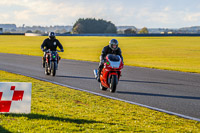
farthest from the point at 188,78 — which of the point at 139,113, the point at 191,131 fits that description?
the point at 191,131

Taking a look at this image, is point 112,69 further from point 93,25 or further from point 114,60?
point 93,25

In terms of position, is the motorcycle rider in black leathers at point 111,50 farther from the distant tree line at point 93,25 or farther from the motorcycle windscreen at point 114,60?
the distant tree line at point 93,25

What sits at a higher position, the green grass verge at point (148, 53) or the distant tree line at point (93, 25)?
the distant tree line at point (93, 25)

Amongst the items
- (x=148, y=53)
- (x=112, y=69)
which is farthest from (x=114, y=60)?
(x=148, y=53)

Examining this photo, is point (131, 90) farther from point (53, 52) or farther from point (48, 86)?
point (53, 52)

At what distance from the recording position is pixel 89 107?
8859 mm

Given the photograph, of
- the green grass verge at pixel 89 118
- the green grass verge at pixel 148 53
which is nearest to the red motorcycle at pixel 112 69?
the green grass verge at pixel 89 118

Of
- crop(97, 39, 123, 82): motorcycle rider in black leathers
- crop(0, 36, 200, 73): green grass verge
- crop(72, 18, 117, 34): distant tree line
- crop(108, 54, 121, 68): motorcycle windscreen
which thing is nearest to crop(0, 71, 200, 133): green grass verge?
crop(108, 54, 121, 68): motorcycle windscreen

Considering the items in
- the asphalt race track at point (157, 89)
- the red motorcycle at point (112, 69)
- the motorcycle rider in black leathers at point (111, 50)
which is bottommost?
the asphalt race track at point (157, 89)

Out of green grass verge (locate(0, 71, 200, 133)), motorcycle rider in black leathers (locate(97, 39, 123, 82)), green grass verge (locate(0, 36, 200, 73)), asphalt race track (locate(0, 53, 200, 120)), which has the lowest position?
green grass verge (locate(0, 36, 200, 73))

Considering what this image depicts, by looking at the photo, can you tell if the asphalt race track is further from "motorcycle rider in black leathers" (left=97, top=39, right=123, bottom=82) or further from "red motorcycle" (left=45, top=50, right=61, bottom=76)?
"motorcycle rider in black leathers" (left=97, top=39, right=123, bottom=82)

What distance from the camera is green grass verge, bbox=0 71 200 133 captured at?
21.1 feet

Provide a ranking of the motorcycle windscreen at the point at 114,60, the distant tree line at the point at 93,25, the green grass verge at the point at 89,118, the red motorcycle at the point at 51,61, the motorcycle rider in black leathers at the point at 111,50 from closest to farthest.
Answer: the green grass verge at the point at 89,118 → the motorcycle windscreen at the point at 114,60 → the motorcycle rider in black leathers at the point at 111,50 → the red motorcycle at the point at 51,61 → the distant tree line at the point at 93,25

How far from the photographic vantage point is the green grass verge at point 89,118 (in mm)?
6442
